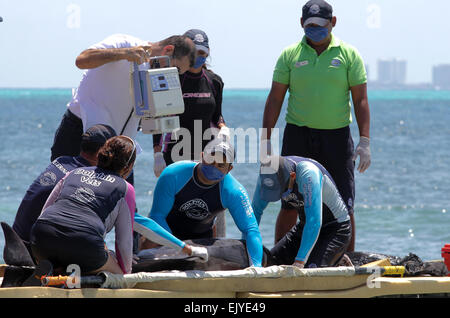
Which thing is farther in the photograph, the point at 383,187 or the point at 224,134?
the point at 383,187

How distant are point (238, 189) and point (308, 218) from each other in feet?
1.75

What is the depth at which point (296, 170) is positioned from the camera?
20.0 feet

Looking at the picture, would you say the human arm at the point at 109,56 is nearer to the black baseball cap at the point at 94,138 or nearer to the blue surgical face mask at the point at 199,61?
the black baseball cap at the point at 94,138

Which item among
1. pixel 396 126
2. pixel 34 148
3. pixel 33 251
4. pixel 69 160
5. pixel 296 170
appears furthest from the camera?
pixel 396 126

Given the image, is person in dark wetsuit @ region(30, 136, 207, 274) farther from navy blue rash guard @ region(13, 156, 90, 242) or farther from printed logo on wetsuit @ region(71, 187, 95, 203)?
navy blue rash guard @ region(13, 156, 90, 242)

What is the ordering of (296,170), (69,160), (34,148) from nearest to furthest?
(69,160)
(296,170)
(34,148)

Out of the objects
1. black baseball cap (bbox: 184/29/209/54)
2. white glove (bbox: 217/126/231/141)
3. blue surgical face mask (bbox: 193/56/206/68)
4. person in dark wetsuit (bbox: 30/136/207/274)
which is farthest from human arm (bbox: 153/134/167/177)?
person in dark wetsuit (bbox: 30/136/207/274)

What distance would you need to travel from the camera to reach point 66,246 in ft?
16.5

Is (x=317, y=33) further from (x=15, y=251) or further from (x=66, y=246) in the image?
(x=15, y=251)

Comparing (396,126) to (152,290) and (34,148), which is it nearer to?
(34,148)

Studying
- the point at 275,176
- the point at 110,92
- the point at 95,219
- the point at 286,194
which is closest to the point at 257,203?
the point at 286,194

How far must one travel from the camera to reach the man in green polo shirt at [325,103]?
6.93 m

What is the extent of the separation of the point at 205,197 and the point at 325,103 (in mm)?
1487
